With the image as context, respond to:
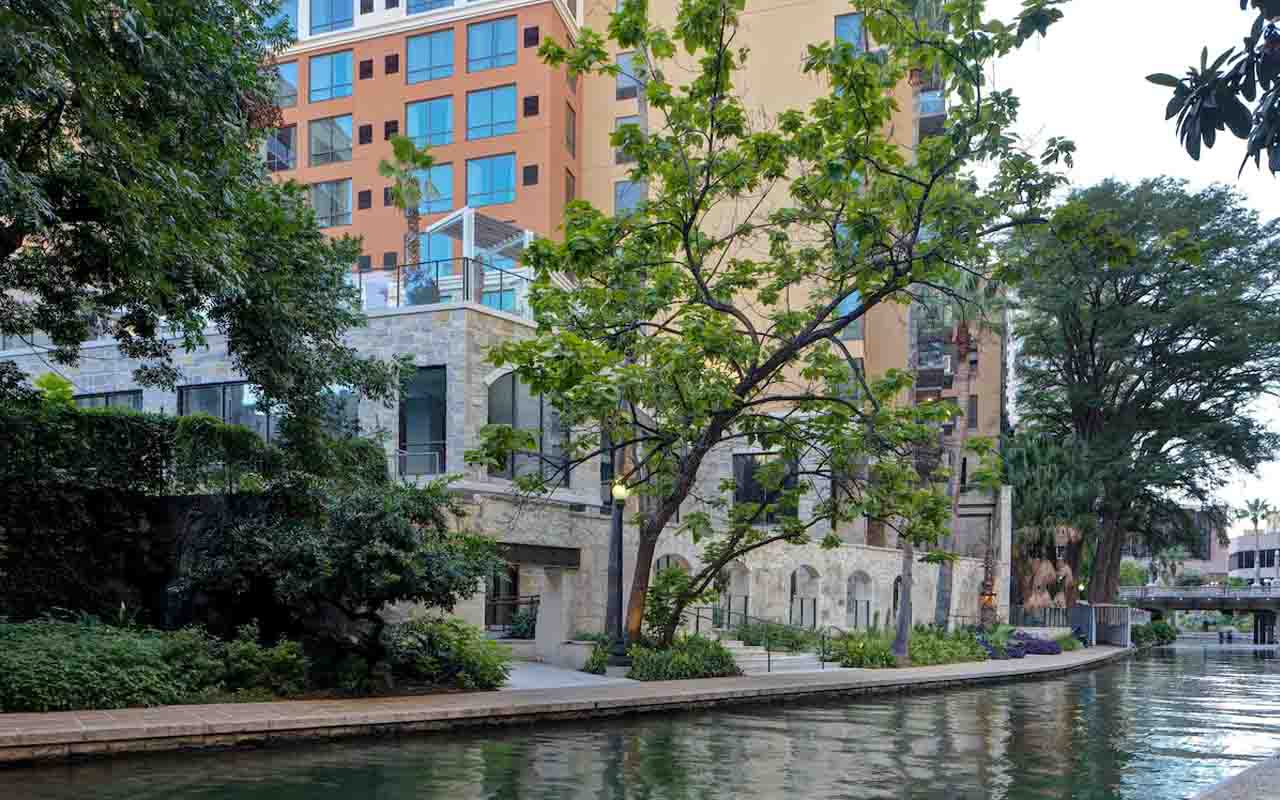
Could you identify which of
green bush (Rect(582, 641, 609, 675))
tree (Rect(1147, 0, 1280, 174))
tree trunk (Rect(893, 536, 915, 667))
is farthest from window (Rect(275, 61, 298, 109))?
tree (Rect(1147, 0, 1280, 174))

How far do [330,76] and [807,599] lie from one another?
31136 mm

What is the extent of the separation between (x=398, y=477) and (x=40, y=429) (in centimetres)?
767

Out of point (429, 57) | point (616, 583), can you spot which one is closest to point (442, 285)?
point (616, 583)

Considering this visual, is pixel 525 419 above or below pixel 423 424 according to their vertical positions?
above

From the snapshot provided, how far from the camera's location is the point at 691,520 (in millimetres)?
A: 23344

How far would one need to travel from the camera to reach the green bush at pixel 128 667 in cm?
1386

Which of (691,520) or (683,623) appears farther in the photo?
(683,623)

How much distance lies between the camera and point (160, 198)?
12844mm

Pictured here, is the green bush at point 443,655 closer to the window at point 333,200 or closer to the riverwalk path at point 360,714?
the riverwalk path at point 360,714

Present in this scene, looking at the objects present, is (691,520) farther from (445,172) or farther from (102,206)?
(445,172)

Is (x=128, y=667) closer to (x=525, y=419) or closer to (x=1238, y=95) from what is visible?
(x=525, y=419)

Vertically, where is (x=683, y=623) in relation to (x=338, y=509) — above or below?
below

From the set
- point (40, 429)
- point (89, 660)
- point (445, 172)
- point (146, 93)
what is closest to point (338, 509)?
point (89, 660)

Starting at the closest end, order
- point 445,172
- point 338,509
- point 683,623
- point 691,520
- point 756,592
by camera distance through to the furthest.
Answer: point 338,509 → point 691,520 → point 683,623 → point 756,592 → point 445,172
